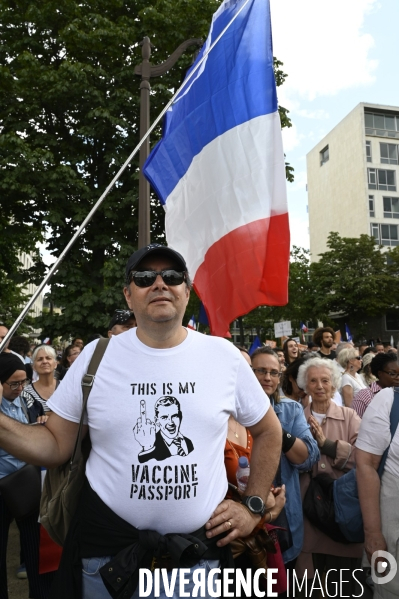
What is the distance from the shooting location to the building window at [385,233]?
158ft

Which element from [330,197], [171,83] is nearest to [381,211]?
[330,197]

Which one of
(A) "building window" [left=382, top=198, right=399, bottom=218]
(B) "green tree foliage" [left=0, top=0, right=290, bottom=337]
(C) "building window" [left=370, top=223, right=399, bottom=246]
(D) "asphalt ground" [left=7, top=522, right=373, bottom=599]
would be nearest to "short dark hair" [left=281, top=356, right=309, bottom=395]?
(D) "asphalt ground" [left=7, top=522, right=373, bottom=599]

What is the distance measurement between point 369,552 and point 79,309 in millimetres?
11236

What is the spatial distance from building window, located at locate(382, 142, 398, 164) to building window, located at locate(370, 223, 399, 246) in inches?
231

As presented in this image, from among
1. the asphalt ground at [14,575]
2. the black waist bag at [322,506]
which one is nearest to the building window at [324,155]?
the asphalt ground at [14,575]

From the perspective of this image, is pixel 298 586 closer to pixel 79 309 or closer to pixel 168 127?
pixel 168 127

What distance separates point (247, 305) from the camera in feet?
14.8

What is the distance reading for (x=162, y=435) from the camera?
6.69 ft

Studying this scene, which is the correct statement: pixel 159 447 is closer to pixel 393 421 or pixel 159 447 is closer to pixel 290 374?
pixel 393 421

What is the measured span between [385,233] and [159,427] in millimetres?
49608

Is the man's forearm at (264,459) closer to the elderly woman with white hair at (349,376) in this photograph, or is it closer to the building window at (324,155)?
the elderly woman with white hair at (349,376)

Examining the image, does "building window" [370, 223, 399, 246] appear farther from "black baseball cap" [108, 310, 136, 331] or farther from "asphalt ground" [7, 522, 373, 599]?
"asphalt ground" [7, 522, 373, 599]

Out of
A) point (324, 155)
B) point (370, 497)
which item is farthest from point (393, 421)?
point (324, 155)

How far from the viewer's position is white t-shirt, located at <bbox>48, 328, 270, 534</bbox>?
2.04 meters
